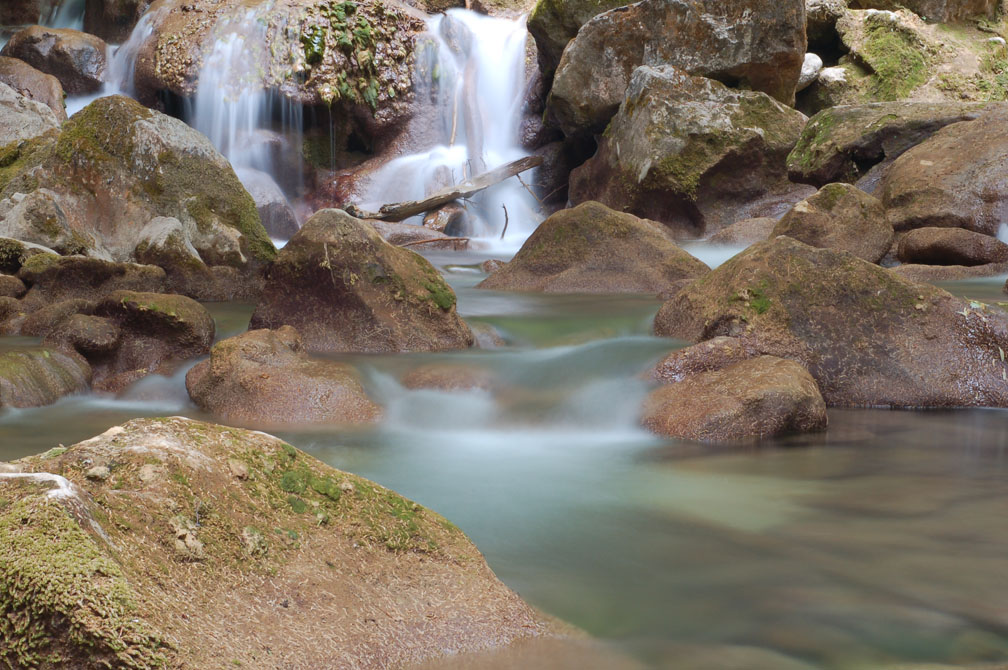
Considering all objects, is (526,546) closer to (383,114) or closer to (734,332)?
(734,332)

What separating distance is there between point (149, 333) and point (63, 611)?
5103mm

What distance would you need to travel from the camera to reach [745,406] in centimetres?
466

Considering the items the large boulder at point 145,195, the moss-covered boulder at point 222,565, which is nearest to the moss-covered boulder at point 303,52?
the large boulder at point 145,195

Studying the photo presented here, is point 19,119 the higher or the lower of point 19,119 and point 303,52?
the lower

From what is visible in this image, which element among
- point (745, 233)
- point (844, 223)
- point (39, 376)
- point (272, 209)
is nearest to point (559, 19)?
point (272, 209)

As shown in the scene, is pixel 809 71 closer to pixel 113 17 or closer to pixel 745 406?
pixel 745 406

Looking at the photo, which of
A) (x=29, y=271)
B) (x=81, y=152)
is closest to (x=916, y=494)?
(x=29, y=271)

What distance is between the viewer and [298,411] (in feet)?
16.8

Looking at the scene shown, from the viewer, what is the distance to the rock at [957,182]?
9006mm

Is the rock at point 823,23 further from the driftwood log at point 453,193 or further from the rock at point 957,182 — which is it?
the rock at point 957,182

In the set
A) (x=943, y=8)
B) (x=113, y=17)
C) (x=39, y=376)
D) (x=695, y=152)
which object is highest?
(x=943, y=8)

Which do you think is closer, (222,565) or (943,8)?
(222,565)

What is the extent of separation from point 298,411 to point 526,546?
2.30 m

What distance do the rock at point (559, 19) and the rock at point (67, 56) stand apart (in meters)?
8.80
